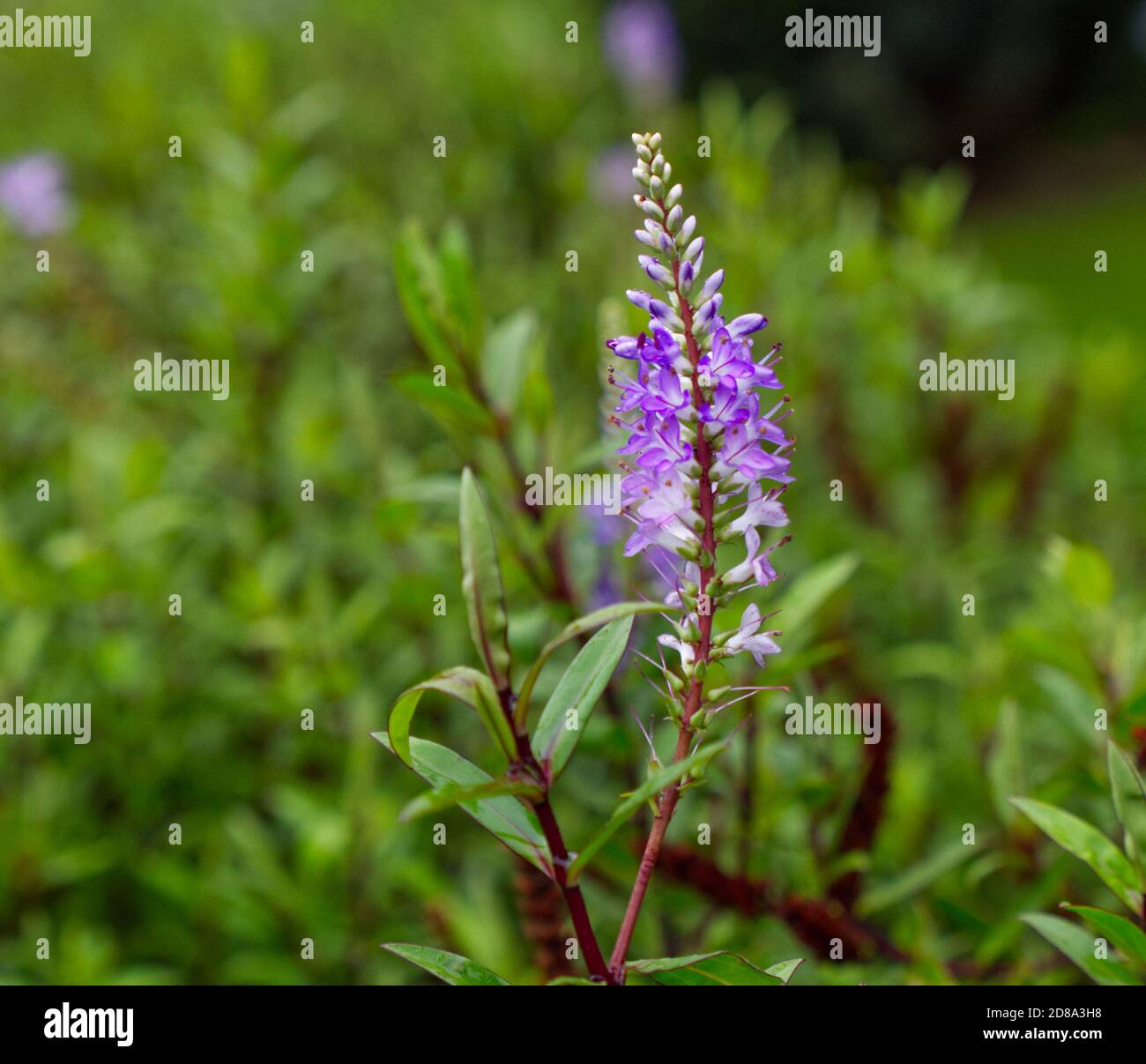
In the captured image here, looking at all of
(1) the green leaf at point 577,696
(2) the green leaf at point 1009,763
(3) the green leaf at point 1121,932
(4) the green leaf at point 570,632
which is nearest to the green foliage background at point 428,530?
(2) the green leaf at point 1009,763

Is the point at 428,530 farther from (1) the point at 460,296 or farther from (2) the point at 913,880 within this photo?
(2) the point at 913,880

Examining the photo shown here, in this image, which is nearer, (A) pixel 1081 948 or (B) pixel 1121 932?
(B) pixel 1121 932

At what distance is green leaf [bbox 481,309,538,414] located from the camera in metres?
1.89

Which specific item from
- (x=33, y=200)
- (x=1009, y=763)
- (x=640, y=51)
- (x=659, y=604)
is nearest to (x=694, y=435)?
(x=659, y=604)

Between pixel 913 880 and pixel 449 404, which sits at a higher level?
pixel 449 404

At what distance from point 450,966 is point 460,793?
286 mm

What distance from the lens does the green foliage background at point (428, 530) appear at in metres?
1.96

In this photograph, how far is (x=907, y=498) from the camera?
3248mm

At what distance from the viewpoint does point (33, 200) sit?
334 centimetres

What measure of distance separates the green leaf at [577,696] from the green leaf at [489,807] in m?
0.07
